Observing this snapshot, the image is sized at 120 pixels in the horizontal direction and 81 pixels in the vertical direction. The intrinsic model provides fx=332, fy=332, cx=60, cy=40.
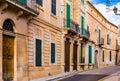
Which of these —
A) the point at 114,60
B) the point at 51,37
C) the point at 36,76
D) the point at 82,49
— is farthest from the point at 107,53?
the point at 36,76

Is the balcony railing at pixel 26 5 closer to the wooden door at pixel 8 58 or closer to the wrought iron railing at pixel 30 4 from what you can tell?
the wrought iron railing at pixel 30 4

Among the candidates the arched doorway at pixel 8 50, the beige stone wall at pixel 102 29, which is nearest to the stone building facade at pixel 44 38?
the arched doorway at pixel 8 50

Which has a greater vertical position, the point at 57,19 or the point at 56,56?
the point at 57,19

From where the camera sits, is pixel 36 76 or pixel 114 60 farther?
pixel 114 60

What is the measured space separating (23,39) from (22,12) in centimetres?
174

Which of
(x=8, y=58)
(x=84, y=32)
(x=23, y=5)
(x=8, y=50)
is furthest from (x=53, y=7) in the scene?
(x=84, y=32)

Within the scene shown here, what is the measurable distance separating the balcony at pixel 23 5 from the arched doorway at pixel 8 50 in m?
0.84

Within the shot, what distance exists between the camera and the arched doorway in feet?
56.4

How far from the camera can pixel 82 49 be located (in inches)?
1495

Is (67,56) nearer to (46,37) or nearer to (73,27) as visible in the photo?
(73,27)

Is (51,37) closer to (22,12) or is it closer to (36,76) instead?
(36,76)

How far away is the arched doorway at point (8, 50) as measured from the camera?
17203 mm

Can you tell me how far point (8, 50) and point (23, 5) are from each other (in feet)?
8.52

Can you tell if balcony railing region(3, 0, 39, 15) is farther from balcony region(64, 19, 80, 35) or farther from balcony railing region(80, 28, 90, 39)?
balcony railing region(80, 28, 90, 39)
